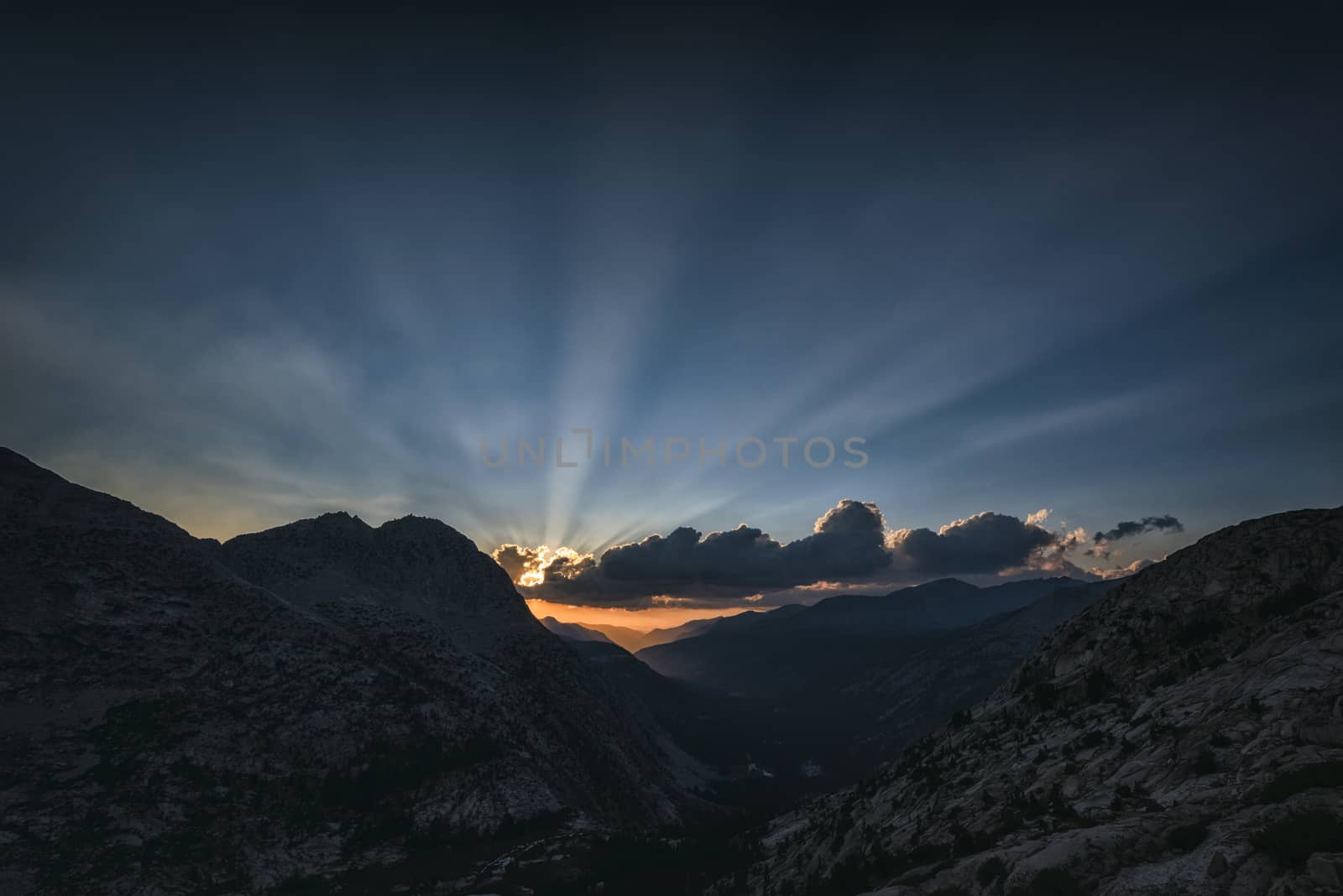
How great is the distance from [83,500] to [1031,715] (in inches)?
7678

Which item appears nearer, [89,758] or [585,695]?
[89,758]

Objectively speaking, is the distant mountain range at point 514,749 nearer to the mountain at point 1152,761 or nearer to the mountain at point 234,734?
the mountain at point 1152,761

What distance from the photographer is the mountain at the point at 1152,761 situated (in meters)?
21.1

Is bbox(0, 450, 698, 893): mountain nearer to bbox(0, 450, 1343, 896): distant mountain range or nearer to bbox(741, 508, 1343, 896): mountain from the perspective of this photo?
bbox(0, 450, 1343, 896): distant mountain range

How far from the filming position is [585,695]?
598 feet

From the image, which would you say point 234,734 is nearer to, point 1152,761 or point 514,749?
point 514,749

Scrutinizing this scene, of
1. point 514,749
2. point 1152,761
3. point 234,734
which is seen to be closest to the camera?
point 1152,761

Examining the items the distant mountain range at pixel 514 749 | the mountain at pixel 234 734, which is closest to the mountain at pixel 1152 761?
the distant mountain range at pixel 514 749

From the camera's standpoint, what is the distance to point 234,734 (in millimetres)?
101375

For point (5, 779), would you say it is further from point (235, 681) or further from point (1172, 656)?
point (1172, 656)

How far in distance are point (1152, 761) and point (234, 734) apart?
441 feet

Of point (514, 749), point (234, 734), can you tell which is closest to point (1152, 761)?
point (514, 749)

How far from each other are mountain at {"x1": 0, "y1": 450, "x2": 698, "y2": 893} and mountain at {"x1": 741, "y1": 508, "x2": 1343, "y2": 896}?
6658 centimetres

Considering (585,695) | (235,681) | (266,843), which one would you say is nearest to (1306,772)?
(266,843)
